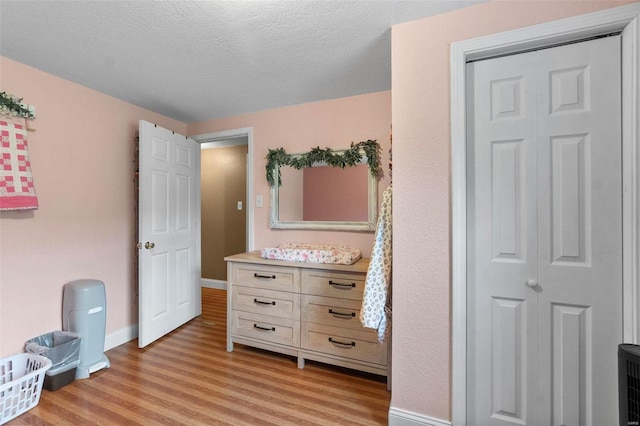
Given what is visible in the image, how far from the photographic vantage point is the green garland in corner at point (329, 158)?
8.19 ft

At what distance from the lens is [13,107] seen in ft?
6.30

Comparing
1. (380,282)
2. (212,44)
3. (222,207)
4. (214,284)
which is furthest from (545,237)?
(214,284)

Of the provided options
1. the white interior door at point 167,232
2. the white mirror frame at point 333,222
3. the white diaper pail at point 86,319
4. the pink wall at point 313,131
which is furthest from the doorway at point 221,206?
the white diaper pail at point 86,319

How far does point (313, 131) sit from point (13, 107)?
213 centimetres

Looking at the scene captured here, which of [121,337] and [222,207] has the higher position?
[222,207]

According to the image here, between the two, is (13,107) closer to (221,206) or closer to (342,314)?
(342,314)

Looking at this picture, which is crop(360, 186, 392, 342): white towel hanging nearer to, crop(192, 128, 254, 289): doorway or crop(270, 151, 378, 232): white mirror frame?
Result: crop(270, 151, 378, 232): white mirror frame

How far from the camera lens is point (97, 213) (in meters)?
2.48

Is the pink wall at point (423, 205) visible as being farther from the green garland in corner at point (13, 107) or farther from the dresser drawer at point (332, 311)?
the green garland in corner at point (13, 107)

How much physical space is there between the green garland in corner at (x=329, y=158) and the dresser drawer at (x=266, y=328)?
125 centimetres

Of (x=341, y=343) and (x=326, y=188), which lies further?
(x=326, y=188)

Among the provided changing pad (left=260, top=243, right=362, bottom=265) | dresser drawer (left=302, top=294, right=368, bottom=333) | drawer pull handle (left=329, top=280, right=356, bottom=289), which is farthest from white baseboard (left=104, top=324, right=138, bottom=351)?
drawer pull handle (left=329, top=280, right=356, bottom=289)

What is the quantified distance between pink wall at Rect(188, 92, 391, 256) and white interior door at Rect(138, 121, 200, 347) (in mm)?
577

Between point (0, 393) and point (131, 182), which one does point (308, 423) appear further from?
point (131, 182)
